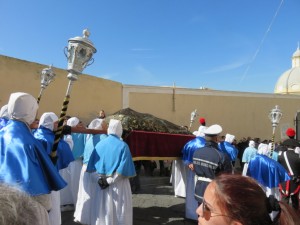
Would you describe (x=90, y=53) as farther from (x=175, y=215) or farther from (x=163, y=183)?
(x=163, y=183)

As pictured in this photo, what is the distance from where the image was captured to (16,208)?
123cm

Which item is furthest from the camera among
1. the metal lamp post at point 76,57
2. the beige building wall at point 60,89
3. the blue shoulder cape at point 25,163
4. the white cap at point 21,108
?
the beige building wall at point 60,89

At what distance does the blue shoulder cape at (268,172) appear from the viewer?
6953mm

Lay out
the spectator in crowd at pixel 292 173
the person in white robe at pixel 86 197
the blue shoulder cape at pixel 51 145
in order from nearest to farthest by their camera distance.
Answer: the blue shoulder cape at pixel 51 145 < the person in white robe at pixel 86 197 < the spectator in crowd at pixel 292 173

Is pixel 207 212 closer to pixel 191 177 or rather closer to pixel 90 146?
pixel 90 146

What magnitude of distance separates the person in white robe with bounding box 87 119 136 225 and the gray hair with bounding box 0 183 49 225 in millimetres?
4195

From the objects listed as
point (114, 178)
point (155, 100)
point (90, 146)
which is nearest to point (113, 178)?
point (114, 178)

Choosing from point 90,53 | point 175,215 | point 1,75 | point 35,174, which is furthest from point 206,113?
point 35,174

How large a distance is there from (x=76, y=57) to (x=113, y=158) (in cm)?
196

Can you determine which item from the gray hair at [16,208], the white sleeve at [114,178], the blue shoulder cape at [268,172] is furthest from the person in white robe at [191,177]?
the gray hair at [16,208]

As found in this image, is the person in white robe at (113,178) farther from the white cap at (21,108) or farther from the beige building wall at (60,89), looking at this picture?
the beige building wall at (60,89)

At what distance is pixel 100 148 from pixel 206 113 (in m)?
15.5

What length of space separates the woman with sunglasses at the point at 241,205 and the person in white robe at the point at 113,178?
3733 mm

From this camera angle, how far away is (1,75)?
12578 mm
